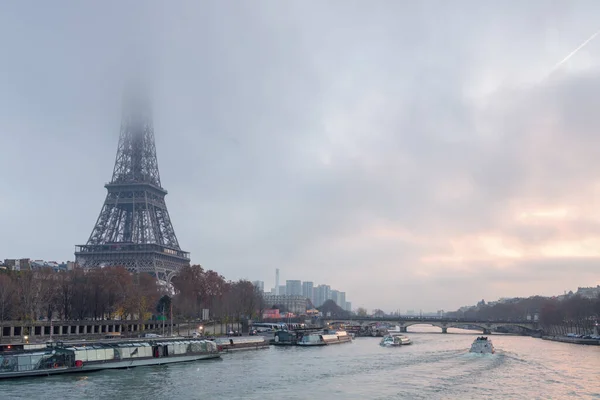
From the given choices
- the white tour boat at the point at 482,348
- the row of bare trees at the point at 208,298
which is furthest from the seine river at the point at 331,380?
the row of bare trees at the point at 208,298

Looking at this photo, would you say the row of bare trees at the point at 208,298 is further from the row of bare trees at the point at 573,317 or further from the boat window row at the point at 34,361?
the row of bare trees at the point at 573,317

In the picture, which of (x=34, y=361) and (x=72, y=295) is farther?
(x=72, y=295)

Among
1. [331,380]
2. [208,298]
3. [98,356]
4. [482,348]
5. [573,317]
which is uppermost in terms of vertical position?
[208,298]

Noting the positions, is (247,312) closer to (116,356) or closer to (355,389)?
(116,356)

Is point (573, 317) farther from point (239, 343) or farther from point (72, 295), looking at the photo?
point (72, 295)

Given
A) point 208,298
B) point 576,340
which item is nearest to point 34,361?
point 208,298

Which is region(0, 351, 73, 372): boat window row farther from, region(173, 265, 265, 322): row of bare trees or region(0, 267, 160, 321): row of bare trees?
region(173, 265, 265, 322): row of bare trees
